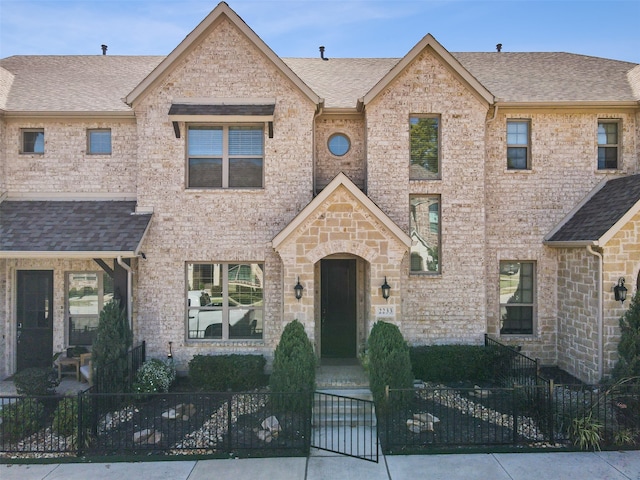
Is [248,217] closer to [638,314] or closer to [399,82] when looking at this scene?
[399,82]

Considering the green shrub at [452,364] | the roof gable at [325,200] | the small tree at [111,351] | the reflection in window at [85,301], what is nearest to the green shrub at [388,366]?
the green shrub at [452,364]

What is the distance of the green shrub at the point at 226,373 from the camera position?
10.1 meters

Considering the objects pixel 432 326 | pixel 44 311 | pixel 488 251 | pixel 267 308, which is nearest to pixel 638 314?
pixel 488 251

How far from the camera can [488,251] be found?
1198cm

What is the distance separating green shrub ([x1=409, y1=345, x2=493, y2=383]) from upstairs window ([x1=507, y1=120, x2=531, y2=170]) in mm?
5402

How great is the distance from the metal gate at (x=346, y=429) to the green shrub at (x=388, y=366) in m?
0.44

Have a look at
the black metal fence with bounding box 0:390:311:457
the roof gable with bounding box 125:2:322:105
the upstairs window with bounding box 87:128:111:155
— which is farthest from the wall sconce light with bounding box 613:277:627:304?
the upstairs window with bounding box 87:128:111:155

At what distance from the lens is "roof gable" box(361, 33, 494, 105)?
11.1 metres

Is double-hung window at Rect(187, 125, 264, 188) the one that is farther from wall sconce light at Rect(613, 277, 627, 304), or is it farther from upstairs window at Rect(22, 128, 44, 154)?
wall sconce light at Rect(613, 277, 627, 304)

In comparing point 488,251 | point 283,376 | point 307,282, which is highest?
point 488,251

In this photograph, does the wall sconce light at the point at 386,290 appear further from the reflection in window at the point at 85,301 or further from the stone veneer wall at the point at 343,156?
the reflection in window at the point at 85,301

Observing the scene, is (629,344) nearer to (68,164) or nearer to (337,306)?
(337,306)

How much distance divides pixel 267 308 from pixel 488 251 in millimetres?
6449

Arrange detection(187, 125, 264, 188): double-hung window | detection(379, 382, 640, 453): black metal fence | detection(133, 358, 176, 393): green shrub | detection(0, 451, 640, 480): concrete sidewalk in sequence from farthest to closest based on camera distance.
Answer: detection(187, 125, 264, 188): double-hung window, detection(133, 358, 176, 393): green shrub, detection(379, 382, 640, 453): black metal fence, detection(0, 451, 640, 480): concrete sidewalk
